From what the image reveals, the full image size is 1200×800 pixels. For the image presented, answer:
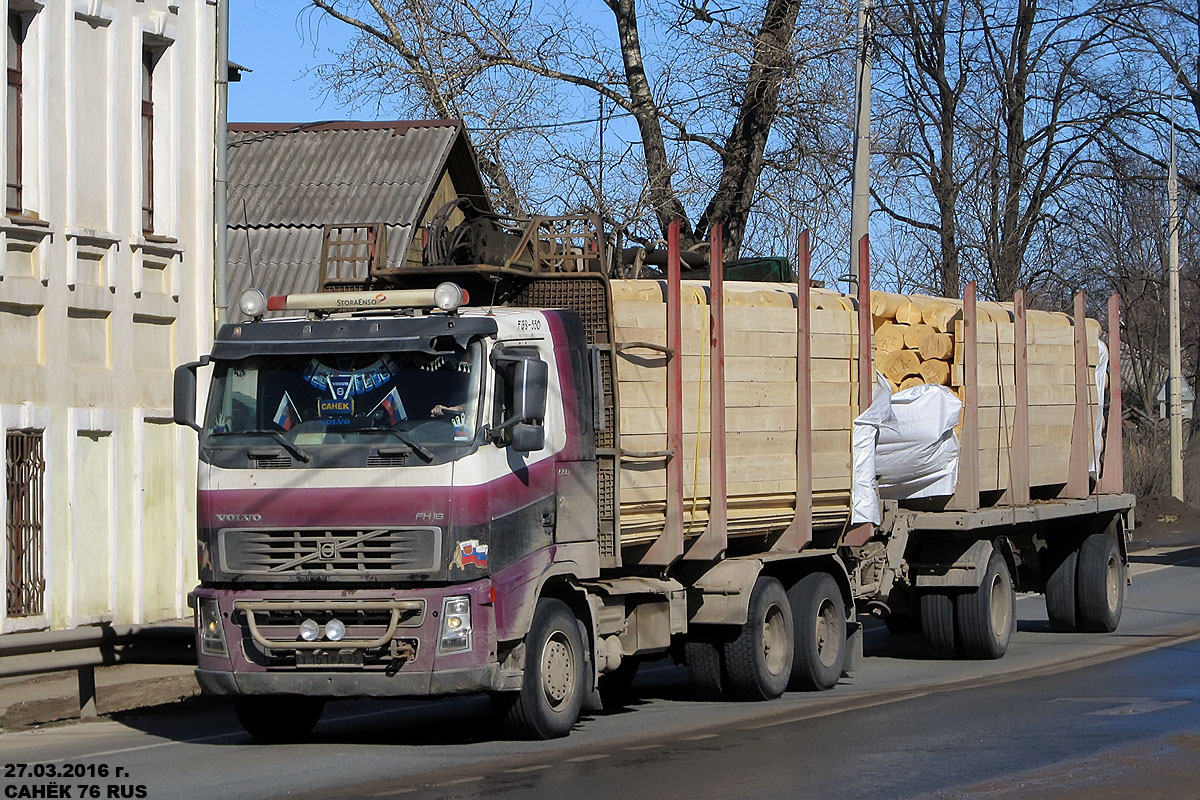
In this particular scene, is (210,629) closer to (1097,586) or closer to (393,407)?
(393,407)

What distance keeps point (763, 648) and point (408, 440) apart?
4.11 meters

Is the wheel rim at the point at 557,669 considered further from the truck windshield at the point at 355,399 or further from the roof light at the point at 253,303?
the roof light at the point at 253,303

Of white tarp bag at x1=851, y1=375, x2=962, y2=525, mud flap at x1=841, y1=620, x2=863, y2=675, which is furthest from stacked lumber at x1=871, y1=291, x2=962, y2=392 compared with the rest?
mud flap at x1=841, y1=620, x2=863, y2=675

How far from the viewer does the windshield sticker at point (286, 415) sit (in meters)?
10.4

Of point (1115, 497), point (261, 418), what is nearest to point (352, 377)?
point (261, 418)

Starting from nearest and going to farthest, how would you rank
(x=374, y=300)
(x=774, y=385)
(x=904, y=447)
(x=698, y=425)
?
1. (x=374, y=300)
2. (x=698, y=425)
3. (x=774, y=385)
4. (x=904, y=447)

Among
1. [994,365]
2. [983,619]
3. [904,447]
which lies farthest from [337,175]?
[983,619]

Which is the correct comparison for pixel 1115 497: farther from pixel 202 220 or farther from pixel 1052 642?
pixel 202 220

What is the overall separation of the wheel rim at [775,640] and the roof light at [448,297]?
4024mm

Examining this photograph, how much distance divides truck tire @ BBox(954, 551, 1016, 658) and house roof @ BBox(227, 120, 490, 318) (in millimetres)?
9991

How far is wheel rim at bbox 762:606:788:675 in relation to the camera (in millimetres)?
13188

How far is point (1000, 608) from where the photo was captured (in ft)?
53.5

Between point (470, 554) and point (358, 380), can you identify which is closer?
point (470, 554)

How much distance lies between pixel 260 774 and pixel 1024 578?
37.1 feet
